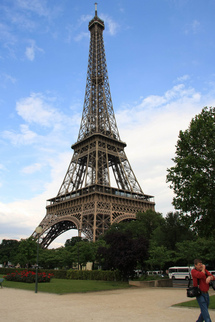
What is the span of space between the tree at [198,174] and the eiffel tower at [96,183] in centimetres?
2682

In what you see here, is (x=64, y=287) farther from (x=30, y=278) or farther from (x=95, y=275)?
(x=95, y=275)

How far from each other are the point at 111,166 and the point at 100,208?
18.0 m

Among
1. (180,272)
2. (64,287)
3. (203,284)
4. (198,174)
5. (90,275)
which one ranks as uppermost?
(198,174)

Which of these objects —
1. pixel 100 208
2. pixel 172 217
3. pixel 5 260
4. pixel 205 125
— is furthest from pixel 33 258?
pixel 5 260

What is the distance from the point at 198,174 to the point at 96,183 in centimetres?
3432

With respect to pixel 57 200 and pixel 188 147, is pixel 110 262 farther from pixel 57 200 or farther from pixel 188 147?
pixel 57 200

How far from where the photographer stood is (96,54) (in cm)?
7575

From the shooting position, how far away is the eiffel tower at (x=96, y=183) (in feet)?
168

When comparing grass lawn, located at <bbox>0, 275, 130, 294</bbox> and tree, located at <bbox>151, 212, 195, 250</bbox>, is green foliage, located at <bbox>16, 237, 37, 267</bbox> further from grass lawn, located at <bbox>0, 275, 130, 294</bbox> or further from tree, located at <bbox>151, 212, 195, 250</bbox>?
tree, located at <bbox>151, 212, 195, 250</bbox>

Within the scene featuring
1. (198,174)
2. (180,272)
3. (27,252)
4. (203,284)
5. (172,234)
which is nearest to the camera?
(203,284)

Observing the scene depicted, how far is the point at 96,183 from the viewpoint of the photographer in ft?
173

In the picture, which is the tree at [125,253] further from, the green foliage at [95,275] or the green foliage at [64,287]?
the green foliage at [64,287]

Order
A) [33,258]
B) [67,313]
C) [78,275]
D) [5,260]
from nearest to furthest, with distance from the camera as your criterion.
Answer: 1. [67,313]
2. [78,275]
3. [33,258]
4. [5,260]

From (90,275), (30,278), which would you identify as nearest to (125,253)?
(90,275)
